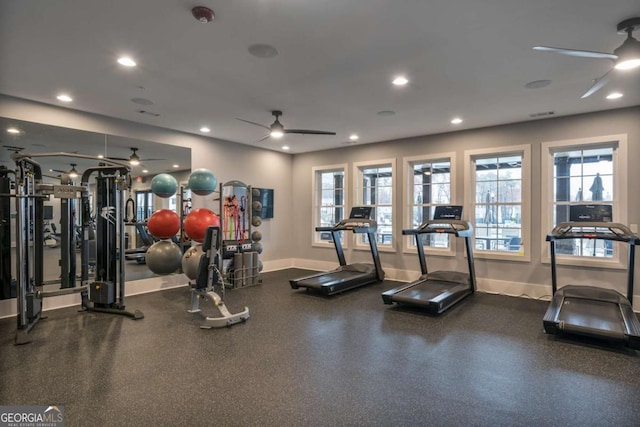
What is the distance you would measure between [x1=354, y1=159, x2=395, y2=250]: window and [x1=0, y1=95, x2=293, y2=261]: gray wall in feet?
6.55

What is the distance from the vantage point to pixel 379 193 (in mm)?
7922

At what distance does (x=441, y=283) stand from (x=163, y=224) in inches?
188

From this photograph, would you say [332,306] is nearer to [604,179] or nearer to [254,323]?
[254,323]

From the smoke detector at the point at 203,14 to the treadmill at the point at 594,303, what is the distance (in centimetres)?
462

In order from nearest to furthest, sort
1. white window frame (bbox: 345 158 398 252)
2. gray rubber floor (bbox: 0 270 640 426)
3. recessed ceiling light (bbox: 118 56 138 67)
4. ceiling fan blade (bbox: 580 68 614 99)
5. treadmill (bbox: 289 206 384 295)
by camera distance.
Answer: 1. gray rubber floor (bbox: 0 270 640 426)
2. ceiling fan blade (bbox: 580 68 614 99)
3. recessed ceiling light (bbox: 118 56 138 67)
4. treadmill (bbox: 289 206 384 295)
5. white window frame (bbox: 345 158 398 252)

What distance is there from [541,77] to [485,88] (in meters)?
0.61

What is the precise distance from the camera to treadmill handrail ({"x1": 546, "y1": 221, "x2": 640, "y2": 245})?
4.37 meters

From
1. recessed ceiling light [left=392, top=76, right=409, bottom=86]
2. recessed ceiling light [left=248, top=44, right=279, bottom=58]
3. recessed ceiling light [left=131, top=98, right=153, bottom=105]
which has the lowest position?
recessed ceiling light [left=392, top=76, right=409, bottom=86]

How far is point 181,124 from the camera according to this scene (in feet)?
20.4

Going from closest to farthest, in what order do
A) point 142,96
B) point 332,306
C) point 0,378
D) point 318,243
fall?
point 0,378 < point 142,96 < point 332,306 < point 318,243

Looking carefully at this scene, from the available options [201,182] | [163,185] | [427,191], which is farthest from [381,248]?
[163,185]

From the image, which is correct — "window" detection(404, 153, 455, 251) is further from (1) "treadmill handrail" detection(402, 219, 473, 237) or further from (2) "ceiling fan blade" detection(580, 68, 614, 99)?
(2) "ceiling fan blade" detection(580, 68, 614, 99)

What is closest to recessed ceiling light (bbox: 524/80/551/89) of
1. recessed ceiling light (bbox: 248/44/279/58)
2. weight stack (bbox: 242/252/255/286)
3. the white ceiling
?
the white ceiling

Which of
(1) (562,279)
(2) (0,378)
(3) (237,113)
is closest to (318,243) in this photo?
(3) (237,113)
